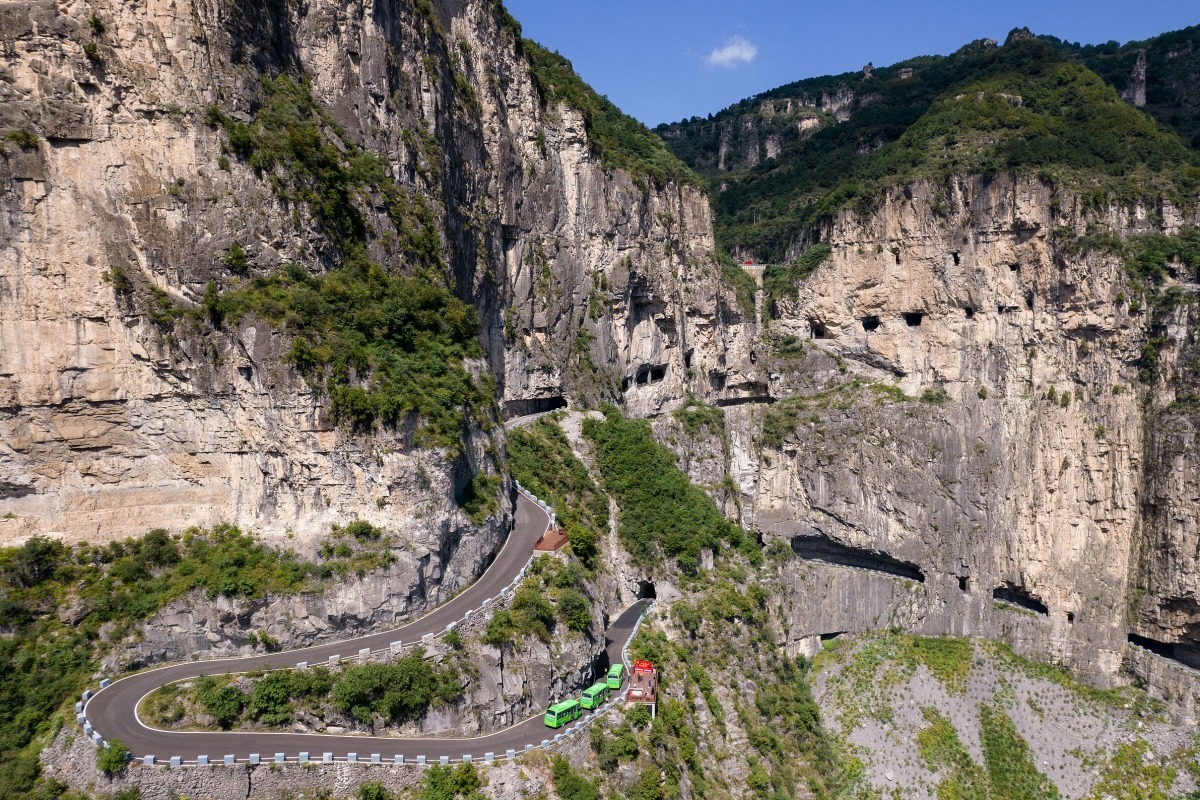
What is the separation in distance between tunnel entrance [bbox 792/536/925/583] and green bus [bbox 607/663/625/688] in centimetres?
2963

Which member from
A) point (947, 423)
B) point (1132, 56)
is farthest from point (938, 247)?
point (1132, 56)

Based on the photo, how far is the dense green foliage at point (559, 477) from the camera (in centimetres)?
4547

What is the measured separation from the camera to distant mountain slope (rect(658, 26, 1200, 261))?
208 ft

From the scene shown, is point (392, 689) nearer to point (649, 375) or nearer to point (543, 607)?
point (543, 607)

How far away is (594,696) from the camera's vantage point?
33.8 meters

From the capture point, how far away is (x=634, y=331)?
201ft

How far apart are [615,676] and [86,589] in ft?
74.2

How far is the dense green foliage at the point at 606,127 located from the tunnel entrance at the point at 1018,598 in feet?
139

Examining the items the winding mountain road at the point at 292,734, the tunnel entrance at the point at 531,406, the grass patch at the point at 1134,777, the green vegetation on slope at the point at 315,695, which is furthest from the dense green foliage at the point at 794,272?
the green vegetation on slope at the point at 315,695

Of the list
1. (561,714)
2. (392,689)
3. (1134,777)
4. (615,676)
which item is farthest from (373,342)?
(1134,777)

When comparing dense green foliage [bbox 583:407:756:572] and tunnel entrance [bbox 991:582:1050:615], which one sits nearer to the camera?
dense green foliage [bbox 583:407:756:572]

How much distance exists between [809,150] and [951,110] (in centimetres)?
2823

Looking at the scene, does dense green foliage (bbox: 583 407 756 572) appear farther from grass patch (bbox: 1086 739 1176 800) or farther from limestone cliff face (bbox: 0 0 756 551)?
grass patch (bbox: 1086 739 1176 800)

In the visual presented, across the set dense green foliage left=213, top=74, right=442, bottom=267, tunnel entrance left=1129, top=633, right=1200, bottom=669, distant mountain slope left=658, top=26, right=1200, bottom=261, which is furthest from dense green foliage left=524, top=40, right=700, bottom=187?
tunnel entrance left=1129, top=633, right=1200, bottom=669
